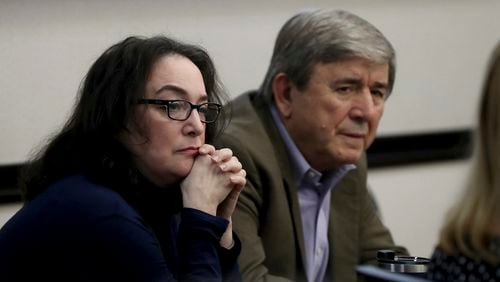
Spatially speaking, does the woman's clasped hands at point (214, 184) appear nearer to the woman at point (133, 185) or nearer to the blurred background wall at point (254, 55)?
the woman at point (133, 185)

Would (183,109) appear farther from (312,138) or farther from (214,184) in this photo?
(312,138)

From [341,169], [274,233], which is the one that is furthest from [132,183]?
[341,169]

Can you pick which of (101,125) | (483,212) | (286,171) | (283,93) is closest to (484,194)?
(483,212)

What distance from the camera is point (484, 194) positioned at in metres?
1.89

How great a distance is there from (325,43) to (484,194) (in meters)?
1.33

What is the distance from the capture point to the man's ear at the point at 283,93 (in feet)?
10.7

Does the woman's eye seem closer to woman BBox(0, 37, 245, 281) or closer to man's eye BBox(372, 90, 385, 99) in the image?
woman BBox(0, 37, 245, 281)

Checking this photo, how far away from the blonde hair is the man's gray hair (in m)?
1.20

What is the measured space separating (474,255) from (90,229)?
32.5 inches

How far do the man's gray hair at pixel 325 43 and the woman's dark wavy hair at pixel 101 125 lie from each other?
2.54 ft

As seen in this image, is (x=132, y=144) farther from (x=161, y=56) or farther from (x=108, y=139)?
(x=161, y=56)

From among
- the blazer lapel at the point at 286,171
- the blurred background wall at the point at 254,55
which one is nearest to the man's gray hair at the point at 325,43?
the blazer lapel at the point at 286,171

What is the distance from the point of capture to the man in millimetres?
3086

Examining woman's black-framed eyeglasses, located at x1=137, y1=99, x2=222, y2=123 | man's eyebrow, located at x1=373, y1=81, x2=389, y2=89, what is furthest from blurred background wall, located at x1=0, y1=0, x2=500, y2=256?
woman's black-framed eyeglasses, located at x1=137, y1=99, x2=222, y2=123
